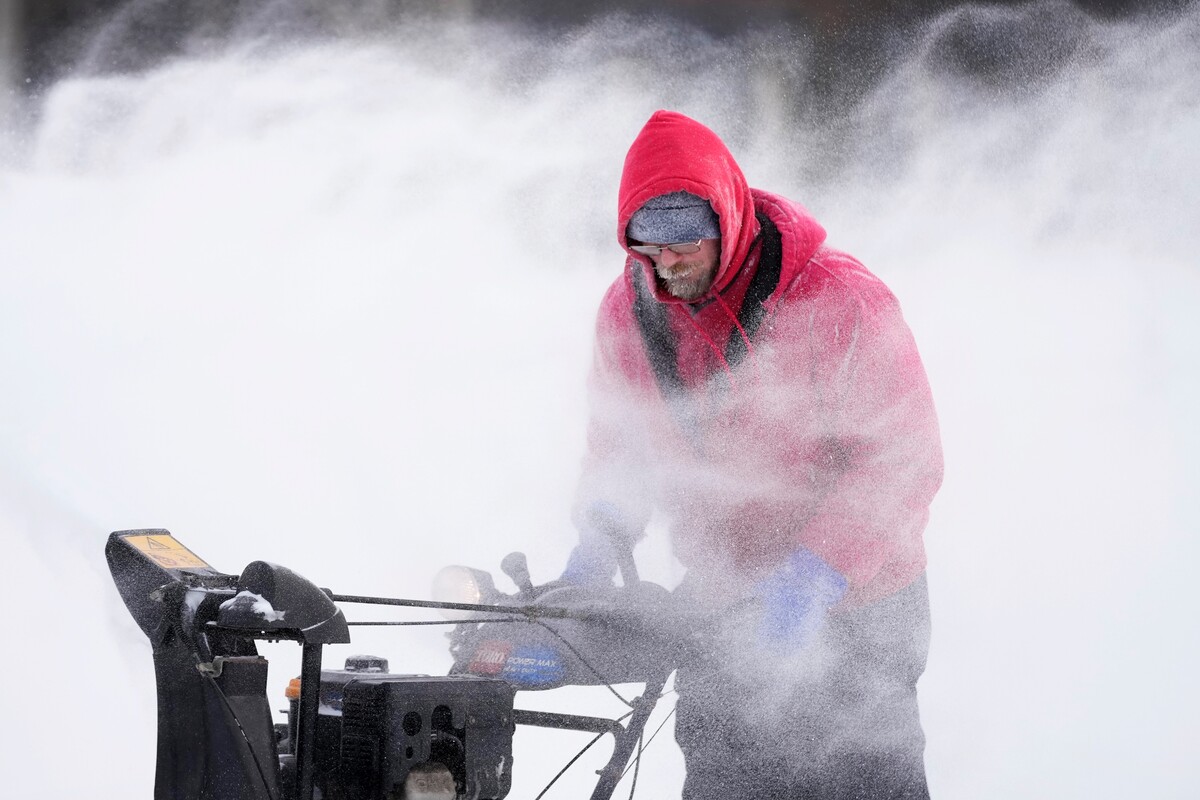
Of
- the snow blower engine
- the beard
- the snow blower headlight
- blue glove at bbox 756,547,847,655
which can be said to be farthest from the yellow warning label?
the beard

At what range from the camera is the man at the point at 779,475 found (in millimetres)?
2314

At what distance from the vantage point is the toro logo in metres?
2.19

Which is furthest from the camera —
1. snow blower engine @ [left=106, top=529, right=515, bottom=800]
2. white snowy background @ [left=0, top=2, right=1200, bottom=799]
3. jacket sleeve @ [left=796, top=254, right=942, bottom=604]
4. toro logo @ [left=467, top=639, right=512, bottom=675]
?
white snowy background @ [left=0, top=2, right=1200, bottom=799]

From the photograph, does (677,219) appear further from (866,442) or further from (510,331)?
(510,331)

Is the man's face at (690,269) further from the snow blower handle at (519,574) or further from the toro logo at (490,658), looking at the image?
the toro logo at (490,658)

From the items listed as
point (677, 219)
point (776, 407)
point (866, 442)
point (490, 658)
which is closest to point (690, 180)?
point (677, 219)

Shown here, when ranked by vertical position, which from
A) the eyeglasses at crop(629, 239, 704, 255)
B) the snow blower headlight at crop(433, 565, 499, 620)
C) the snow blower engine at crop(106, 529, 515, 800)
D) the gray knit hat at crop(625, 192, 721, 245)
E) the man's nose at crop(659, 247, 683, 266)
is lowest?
the snow blower engine at crop(106, 529, 515, 800)

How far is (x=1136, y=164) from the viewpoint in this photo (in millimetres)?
4660

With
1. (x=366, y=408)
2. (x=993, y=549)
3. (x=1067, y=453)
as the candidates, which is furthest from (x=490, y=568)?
(x=1067, y=453)

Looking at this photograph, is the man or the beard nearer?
the man

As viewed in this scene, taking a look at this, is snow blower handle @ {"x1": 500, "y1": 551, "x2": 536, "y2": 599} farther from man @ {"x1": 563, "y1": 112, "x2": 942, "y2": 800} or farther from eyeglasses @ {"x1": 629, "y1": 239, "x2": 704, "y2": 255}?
eyeglasses @ {"x1": 629, "y1": 239, "x2": 704, "y2": 255}

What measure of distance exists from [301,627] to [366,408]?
8.44ft

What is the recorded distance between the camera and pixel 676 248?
247 centimetres

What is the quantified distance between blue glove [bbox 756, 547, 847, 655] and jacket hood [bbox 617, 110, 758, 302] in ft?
2.08
